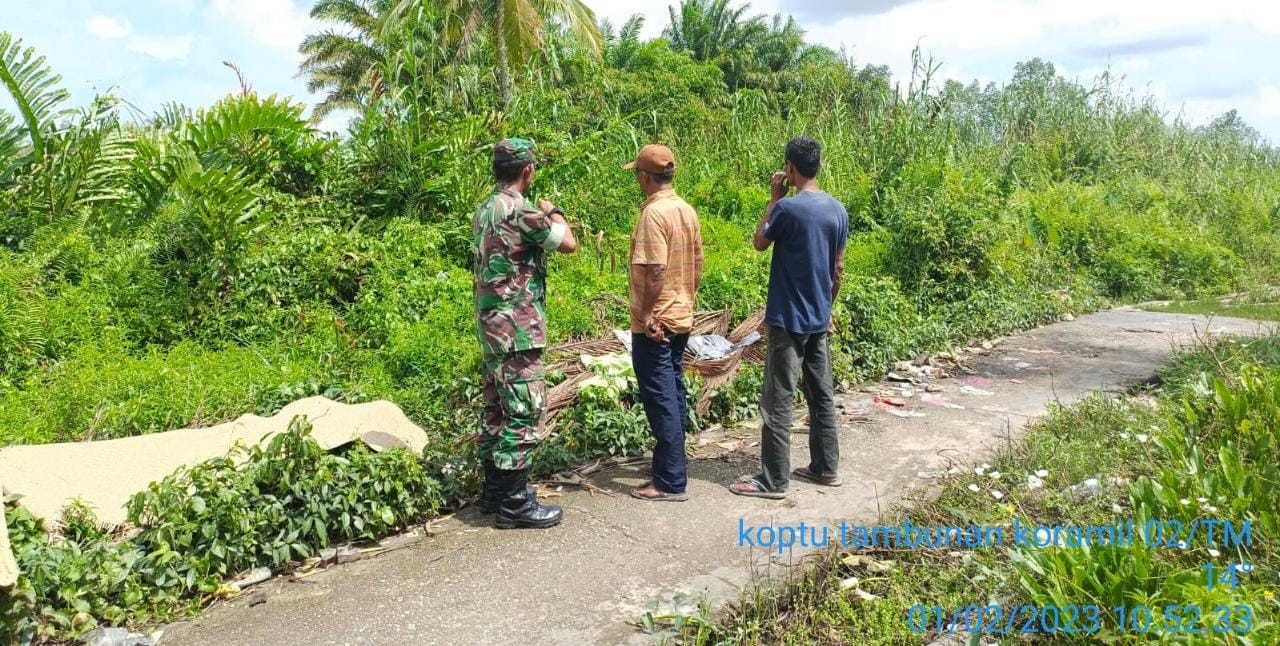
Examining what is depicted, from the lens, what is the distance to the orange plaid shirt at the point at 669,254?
14.2 feet

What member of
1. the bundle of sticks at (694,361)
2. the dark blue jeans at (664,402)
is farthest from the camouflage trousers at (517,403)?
the bundle of sticks at (694,361)

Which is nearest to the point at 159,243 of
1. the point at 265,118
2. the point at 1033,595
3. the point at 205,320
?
the point at 205,320

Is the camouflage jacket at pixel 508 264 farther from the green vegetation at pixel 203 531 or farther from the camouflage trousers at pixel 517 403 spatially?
the green vegetation at pixel 203 531

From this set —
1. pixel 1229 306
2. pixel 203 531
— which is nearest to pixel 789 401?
pixel 203 531

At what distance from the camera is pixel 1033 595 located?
301 cm

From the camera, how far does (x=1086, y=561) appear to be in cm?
302

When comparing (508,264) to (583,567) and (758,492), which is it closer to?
(583,567)

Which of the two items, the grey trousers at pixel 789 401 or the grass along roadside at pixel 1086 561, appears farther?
the grey trousers at pixel 789 401

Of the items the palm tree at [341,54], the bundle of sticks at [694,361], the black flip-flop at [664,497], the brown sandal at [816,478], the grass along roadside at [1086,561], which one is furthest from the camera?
the palm tree at [341,54]

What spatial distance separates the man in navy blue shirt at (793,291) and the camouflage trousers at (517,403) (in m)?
1.24

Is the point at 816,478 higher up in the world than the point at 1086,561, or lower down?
lower down

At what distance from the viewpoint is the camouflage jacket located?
13.5 ft

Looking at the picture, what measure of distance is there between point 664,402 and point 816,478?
109cm

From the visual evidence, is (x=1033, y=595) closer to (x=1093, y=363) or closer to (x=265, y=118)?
(x=1093, y=363)
